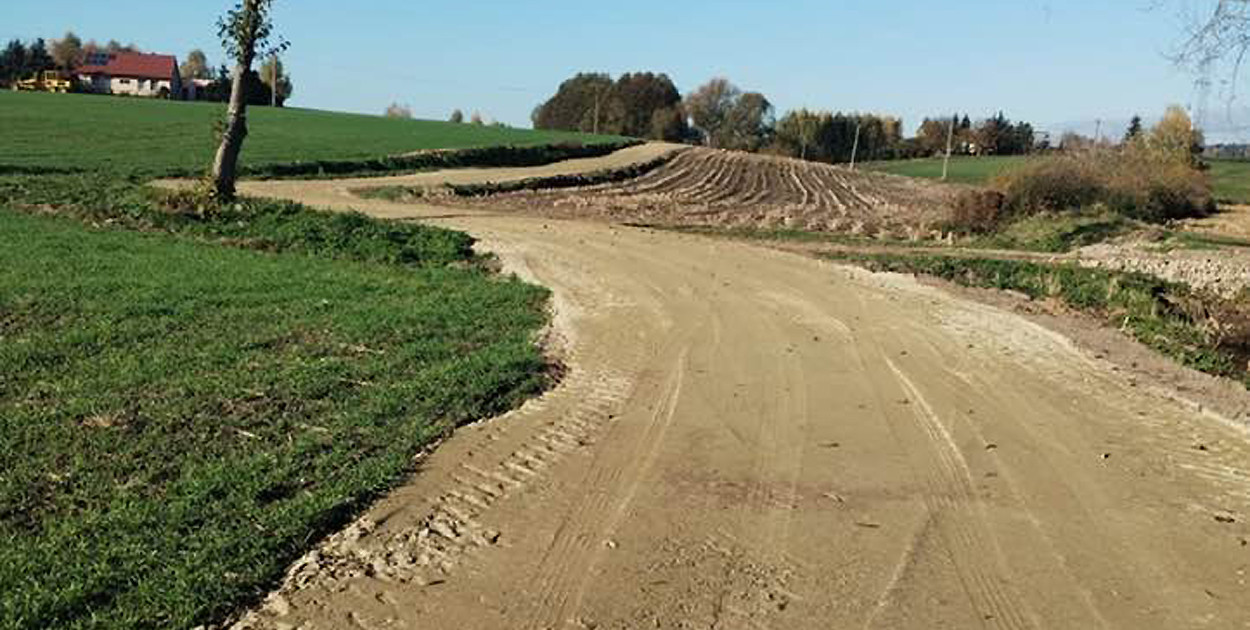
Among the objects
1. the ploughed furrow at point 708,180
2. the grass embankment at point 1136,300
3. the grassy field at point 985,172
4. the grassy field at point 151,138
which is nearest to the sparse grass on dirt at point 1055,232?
the grass embankment at point 1136,300

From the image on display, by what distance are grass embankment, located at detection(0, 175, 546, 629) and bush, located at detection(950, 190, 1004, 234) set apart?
1657 cm

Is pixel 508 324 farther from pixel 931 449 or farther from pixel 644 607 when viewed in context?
pixel 644 607

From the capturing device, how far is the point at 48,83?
8800 cm

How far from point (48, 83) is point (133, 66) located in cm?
3140

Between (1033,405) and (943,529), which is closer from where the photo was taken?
(943,529)

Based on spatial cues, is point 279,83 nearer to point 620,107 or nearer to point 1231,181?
Result: point 620,107

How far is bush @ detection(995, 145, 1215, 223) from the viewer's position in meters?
31.8

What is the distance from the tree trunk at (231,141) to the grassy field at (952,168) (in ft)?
183

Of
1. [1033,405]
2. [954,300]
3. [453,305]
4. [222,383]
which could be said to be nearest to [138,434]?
[222,383]

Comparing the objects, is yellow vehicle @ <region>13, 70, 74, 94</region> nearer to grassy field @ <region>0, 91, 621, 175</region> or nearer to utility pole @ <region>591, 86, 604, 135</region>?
grassy field @ <region>0, 91, 621, 175</region>

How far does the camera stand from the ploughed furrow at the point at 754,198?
2906cm

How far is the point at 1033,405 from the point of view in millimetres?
9281

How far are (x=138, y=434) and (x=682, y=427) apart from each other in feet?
12.4

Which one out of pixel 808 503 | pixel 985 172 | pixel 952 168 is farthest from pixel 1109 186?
pixel 952 168
